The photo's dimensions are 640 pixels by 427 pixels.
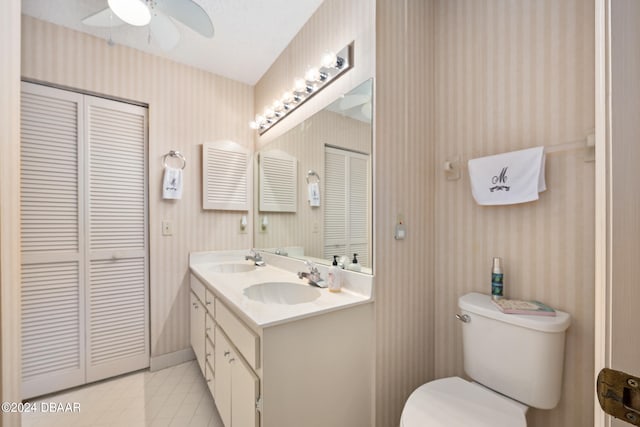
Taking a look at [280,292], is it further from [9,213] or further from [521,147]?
[521,147]

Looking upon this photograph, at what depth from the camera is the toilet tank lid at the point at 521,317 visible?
0.92 meters

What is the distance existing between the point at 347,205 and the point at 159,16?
145 cm

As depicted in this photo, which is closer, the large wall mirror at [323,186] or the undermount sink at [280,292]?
the large wall mirror at [323,186]

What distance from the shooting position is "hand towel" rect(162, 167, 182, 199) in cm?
195

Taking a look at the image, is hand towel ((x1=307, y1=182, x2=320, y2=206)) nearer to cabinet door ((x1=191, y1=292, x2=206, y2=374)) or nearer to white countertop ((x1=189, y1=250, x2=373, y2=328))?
white countertop ((x1=189, y1=250, x2=373, y2=328))

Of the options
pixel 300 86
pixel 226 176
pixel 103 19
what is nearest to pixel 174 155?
pixel 226 176

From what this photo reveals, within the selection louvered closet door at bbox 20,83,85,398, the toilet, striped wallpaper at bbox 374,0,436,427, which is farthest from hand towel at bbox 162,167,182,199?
the toilet

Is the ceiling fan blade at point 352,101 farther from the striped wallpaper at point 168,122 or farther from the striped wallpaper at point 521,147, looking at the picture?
the striped wallpaper at point 168,122

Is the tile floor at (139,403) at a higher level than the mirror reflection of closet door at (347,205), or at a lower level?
lower

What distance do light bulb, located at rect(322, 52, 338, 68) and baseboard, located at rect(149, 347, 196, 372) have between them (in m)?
2.35

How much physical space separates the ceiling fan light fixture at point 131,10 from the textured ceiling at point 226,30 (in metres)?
0.47

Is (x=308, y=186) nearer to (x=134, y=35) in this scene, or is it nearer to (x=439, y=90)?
(x=439, y=90)

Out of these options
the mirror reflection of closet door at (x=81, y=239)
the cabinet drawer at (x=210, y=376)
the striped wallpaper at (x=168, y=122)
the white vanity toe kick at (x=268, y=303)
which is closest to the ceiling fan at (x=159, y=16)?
the striped wallpaper at (x=168, y=122)

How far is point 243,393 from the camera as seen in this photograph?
1017mm
